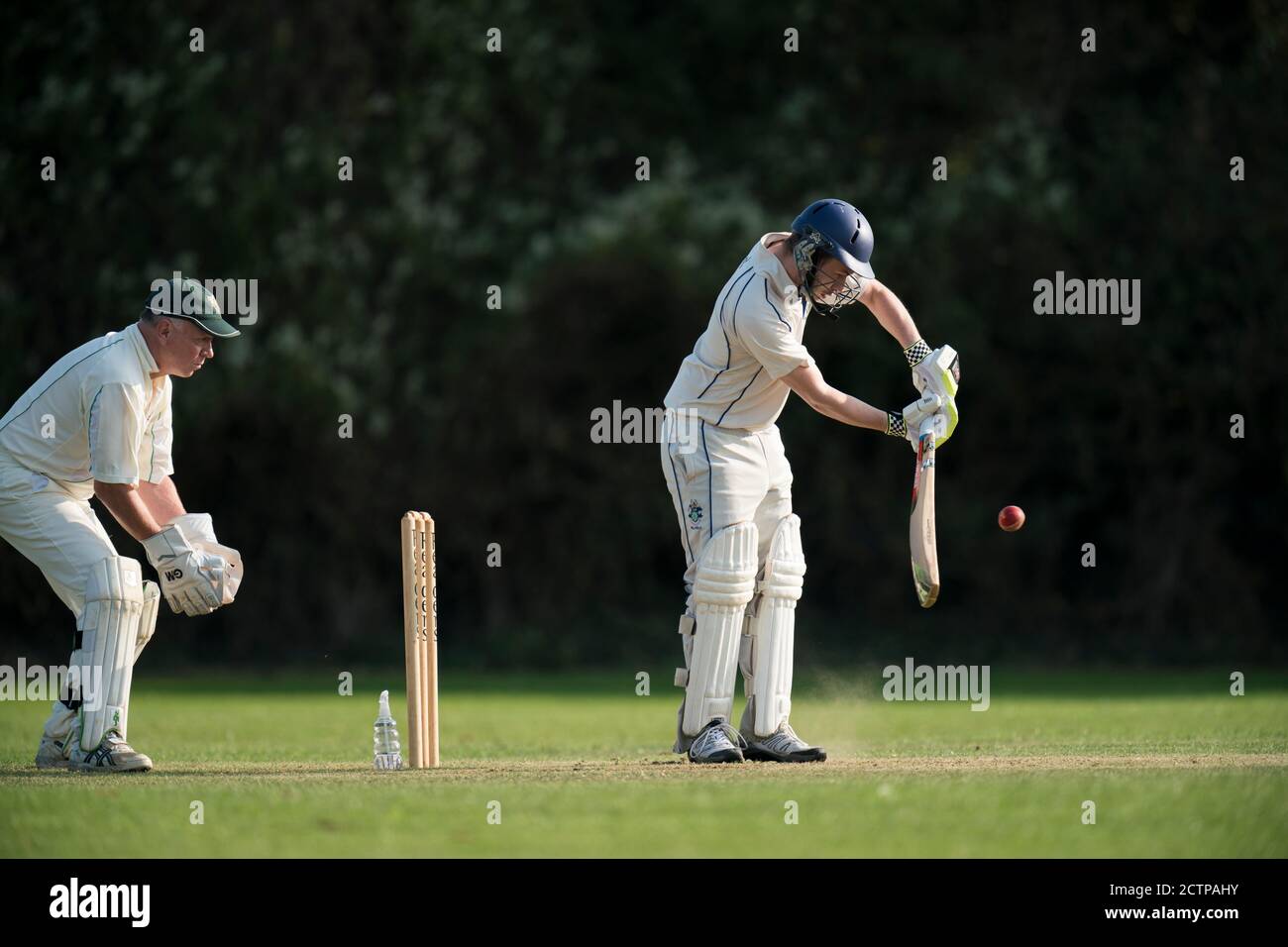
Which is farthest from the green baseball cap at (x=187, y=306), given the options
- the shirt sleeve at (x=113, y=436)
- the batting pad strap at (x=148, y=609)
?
the batting pad strap at (x=148, y=609)

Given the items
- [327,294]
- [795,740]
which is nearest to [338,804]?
[795,740]

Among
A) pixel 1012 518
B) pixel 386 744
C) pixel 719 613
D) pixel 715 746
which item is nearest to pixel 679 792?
pixel 715 746

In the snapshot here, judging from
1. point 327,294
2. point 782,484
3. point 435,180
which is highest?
point 435,180

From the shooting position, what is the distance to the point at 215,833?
17.5ft

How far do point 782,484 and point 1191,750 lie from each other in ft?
6.46

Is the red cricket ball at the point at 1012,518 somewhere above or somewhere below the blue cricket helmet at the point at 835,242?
below

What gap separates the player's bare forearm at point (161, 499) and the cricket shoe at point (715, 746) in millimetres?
2288

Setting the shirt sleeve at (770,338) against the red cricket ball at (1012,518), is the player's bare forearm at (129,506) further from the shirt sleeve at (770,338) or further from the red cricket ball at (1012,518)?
the red cricket ball at (1012,518)

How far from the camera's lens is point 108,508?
6867 millimetres

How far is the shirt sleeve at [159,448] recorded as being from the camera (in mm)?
7355

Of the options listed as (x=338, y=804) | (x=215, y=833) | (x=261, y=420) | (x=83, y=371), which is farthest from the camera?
(x=261, y=420)

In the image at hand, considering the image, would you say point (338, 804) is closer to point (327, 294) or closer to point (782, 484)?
point (782, 484)

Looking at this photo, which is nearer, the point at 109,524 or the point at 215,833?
the point at 215,833

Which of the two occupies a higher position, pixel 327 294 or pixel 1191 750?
pixel 327 294
